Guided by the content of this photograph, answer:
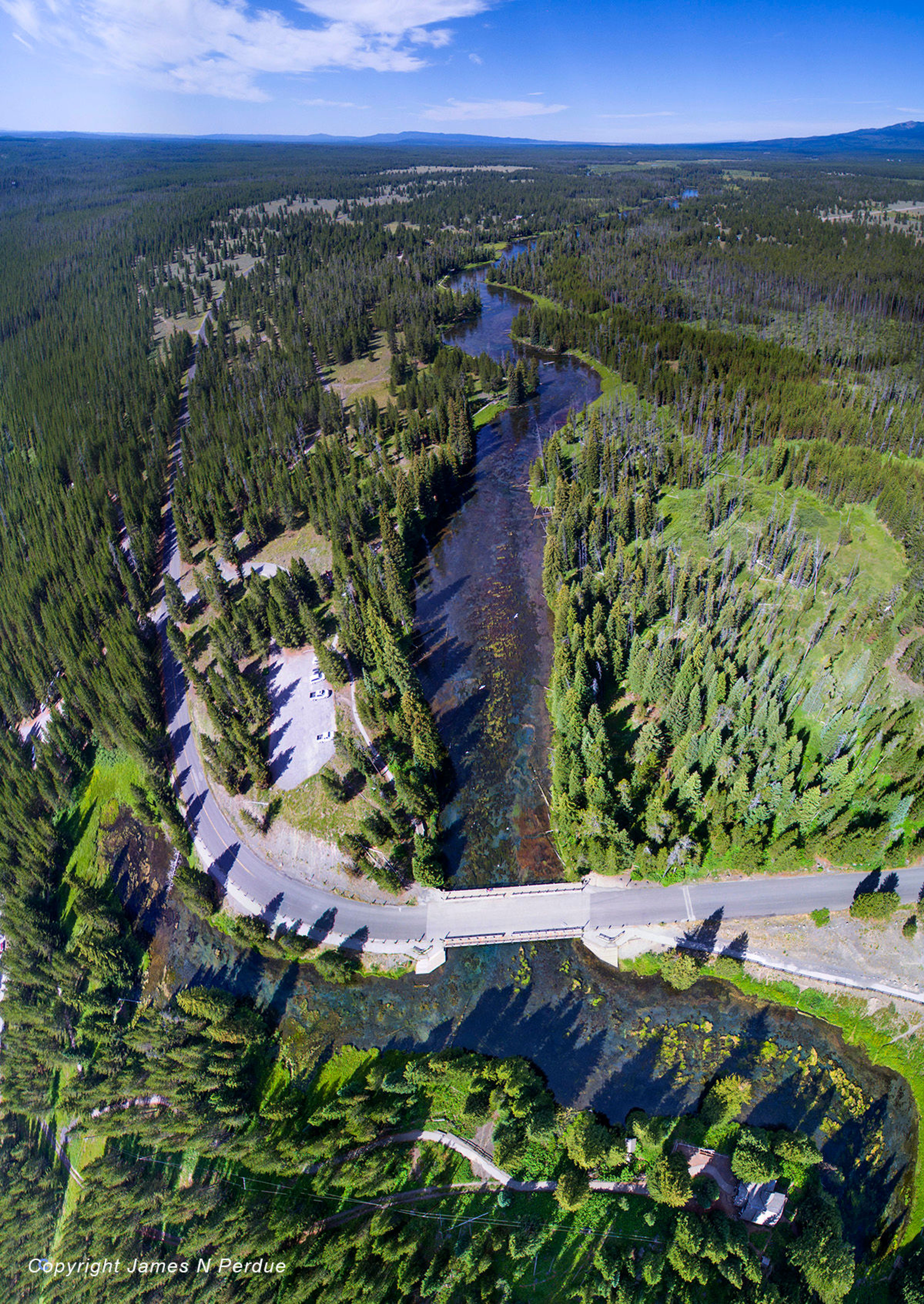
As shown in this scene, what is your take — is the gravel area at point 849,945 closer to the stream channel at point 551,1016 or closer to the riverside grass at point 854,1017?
the riverside grass at point 854,1017

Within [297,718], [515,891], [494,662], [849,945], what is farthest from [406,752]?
[849,945]

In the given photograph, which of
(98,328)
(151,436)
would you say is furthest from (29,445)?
(98,328)

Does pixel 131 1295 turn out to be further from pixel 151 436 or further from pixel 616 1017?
pixel 151 436

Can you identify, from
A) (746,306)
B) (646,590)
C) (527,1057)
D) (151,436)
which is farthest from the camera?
(746,306)

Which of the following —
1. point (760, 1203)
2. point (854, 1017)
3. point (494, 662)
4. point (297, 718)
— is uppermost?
point (494, 662)

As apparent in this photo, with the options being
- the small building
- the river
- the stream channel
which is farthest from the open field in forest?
the small building

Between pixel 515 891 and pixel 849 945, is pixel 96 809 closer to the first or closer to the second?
pixel 515 891
